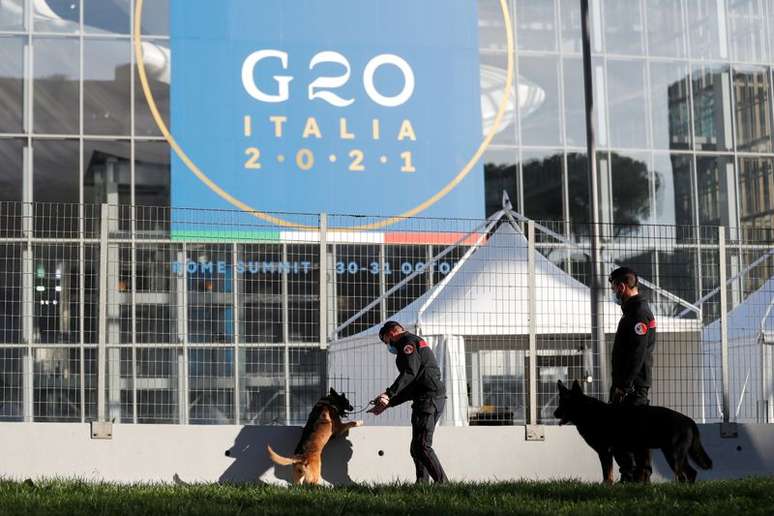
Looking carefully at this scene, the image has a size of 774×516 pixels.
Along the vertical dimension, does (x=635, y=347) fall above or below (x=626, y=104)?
below

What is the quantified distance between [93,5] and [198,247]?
7.58m

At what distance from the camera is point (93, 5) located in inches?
950

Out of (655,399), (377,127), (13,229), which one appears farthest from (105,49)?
(655,399)

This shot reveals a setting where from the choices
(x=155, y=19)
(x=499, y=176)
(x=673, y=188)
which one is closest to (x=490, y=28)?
(x=499, y=176)

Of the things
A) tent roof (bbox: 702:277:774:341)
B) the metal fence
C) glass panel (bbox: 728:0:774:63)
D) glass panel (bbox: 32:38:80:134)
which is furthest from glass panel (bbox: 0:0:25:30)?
tent roof (bbox: 702:277:774:341)

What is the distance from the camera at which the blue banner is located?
933 inches

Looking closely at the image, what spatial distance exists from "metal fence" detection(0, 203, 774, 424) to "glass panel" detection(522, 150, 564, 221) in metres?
7.12

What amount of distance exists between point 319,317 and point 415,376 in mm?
1809

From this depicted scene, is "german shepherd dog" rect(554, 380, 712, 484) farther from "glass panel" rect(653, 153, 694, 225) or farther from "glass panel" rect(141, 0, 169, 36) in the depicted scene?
"glass panel" rect(141, 0, 169, 36)

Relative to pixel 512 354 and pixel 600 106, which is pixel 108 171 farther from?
pixel 512 354

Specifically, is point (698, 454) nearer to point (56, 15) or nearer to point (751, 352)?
point (751, 352)

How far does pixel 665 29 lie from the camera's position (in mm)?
25875

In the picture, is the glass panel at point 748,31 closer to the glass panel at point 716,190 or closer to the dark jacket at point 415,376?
the glass panel at point 716,190

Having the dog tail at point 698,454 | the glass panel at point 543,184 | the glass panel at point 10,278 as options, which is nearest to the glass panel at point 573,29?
the glass panel at point 543,184
